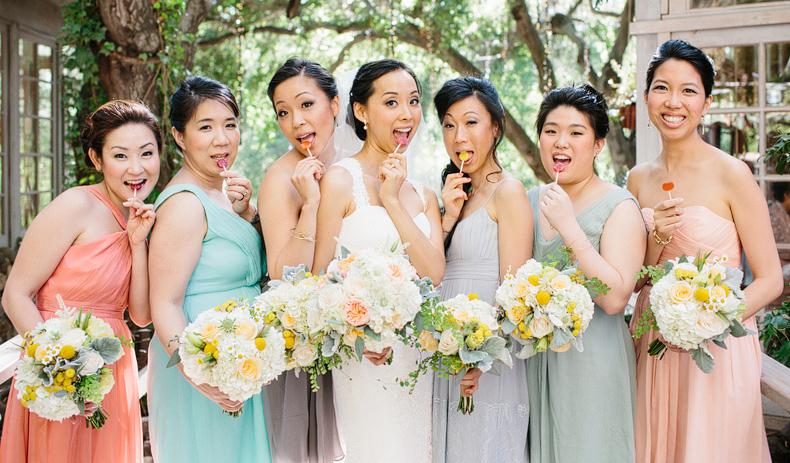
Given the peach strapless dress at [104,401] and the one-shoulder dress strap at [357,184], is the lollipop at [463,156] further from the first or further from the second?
the peach strapless dress at [104,401]

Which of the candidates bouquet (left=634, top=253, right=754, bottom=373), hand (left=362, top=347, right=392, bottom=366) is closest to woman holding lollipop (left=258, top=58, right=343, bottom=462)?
hand (left=362, top=347, right=392, bottom=366)

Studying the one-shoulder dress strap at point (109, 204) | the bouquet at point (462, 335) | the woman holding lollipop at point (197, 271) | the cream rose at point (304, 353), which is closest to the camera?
the bouquet at point (462, 335)

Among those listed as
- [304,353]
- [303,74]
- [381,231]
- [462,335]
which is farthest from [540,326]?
[303,74]

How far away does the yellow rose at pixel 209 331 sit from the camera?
2102 millimetres

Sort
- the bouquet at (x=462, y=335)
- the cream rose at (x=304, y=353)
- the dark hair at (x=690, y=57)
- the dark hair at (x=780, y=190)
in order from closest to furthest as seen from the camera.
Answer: the bouquet at (x=462, y=335)
the cream rose at (x=304, y=353)
the dark hair at (x=690, y=57)
the dark hair at (x=780, y=190)

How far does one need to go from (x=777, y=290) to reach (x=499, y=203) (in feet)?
4.32

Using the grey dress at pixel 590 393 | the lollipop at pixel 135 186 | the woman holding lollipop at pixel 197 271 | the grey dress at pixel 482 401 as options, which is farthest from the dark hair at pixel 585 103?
the lollipop at pixel 135 186


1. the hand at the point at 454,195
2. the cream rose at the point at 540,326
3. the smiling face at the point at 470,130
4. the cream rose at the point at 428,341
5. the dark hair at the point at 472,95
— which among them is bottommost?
the cream rose at the point at 428,341

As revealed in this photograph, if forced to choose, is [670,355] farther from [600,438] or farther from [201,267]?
[201,267]

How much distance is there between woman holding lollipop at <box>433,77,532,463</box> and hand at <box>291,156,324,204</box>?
0.64 m

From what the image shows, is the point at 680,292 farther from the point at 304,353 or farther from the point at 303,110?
the point at 303,110

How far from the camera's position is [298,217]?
2.71 m

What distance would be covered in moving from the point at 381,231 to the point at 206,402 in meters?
1.02

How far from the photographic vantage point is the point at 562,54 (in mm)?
11055
